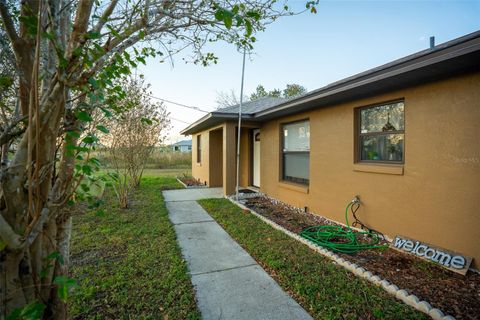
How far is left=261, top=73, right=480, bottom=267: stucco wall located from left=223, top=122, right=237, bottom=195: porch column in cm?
346

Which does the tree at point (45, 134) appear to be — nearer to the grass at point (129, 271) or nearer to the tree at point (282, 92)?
the grass at point (129, 271)

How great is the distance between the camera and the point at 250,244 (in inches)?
157

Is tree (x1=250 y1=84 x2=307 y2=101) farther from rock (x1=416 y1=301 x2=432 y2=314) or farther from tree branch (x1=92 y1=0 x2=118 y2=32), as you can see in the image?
tree branch (x1=92 y1=0 x2=118 y2=32)

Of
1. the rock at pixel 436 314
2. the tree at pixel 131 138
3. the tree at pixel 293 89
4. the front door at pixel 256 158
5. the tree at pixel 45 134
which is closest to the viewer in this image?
the tree at pixel 45 134

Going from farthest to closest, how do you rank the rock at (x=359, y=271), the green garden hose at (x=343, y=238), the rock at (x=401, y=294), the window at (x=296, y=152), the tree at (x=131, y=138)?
the tree at (x=131, y=138) < the window at (x=296, y=152) < the green garden hose at (x=343, y=238) < the rock at (x=359, y=271) < the rock at (x=401, y=294)

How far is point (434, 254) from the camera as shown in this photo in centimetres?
332

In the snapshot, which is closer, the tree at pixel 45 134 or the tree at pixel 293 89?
the tree at pixel 45 134

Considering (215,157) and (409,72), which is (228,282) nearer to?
(409,72)

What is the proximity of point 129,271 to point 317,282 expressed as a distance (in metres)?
2.45

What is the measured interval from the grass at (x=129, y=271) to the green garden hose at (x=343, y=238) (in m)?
2.39

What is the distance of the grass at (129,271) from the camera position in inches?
93.5

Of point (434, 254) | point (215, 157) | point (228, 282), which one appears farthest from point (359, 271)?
point (215, 157)

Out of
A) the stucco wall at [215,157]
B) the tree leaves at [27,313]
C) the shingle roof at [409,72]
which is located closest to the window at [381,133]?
the shingle roof at [409,72]

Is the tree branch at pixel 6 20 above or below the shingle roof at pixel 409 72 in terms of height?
below
